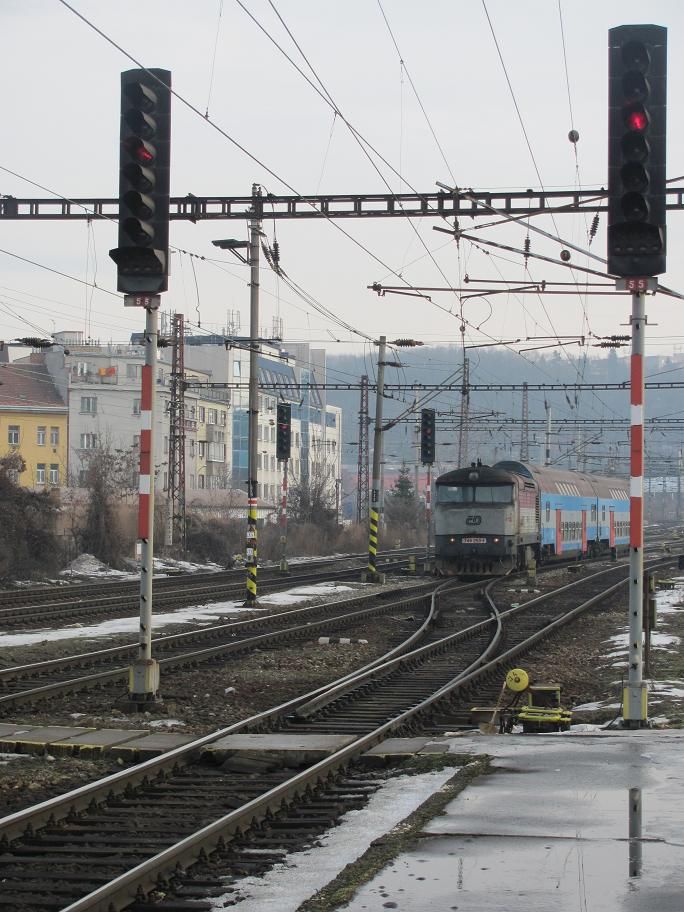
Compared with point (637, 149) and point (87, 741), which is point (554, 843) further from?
point (637, 149)

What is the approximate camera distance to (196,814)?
27.0 feet

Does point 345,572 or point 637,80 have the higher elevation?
point 637,80

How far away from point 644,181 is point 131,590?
24159 mm

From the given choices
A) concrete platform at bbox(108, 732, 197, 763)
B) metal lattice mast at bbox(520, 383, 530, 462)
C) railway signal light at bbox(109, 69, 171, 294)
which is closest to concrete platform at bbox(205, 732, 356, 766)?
concrete platform at bbox(108, 732, 197, 763)

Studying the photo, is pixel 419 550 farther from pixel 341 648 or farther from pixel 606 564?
pixel 341 648

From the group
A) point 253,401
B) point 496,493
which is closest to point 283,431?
point 496,493

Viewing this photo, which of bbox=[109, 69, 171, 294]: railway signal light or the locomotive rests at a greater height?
bbox=[109, 69, 171, 294]: railway signal light

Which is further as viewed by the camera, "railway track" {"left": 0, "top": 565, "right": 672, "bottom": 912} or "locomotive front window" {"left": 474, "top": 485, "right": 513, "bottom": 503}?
"locomotive front window" {"left": 474, "top": 485, "right": 513, "bottom": 503}

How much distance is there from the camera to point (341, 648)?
1998 centimetres

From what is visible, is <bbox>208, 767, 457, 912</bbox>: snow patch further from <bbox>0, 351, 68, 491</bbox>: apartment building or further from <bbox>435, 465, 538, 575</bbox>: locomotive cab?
<bbox>0, 351, 68, 491</bbox>: apartment building

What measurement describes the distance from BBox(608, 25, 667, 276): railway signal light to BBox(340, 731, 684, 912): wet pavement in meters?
4.38

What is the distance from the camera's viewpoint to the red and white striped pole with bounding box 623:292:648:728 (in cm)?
1164

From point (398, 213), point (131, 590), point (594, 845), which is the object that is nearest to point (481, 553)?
point (131, 590)

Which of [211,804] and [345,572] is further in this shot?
[345,572]
